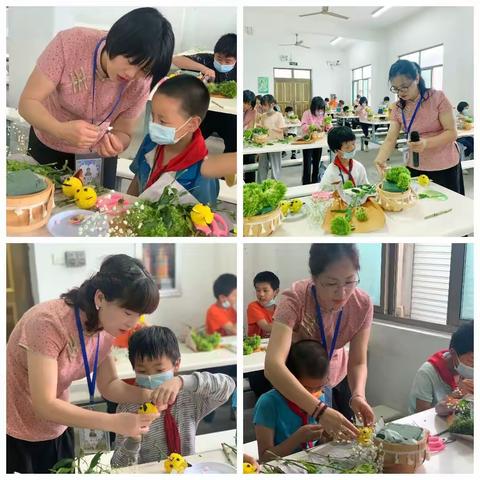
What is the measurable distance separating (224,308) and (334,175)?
0.50 metres

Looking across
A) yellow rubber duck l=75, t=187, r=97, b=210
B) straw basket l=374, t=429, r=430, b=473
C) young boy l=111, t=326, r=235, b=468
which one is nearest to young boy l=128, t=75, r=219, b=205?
yellow rubber duck l=75, t=187, r=97, b=210

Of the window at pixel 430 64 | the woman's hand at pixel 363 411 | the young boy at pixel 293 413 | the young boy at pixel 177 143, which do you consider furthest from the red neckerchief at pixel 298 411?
the window at pixel 430 64

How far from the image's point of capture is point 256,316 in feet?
5.31

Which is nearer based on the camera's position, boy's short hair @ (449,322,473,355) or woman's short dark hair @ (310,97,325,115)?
woman's short dark hair @ (310,97,325,115)

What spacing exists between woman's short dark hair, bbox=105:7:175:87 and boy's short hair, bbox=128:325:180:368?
2.39 ft

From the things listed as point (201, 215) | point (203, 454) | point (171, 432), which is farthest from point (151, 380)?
point (201, 215)

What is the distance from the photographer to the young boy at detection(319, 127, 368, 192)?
1.58m

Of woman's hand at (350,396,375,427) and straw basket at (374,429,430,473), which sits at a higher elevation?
woman's hand at (350,396,375,427)

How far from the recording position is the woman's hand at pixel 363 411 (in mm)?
1642

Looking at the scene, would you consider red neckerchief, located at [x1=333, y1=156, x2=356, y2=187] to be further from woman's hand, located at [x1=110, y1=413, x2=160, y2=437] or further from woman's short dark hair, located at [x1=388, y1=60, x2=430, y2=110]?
woman's hand, located at [x1=110, y1=413, x2=160, y2=437]

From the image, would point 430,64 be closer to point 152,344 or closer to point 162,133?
point 162,133

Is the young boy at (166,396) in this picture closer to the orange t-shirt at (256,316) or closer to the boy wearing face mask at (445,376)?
the orange t-shirt at (256,316)

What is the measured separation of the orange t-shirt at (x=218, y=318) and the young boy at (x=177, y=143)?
32cm
